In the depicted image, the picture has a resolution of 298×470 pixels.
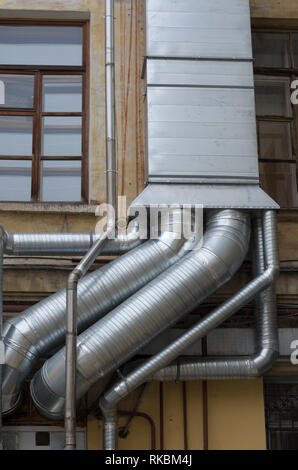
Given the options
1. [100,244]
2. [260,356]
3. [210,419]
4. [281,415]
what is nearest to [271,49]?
[100,244]

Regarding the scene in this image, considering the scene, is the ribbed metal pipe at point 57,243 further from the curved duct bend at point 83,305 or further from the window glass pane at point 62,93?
the window glass pane at point 62,93

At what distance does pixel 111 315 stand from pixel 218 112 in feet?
7.25

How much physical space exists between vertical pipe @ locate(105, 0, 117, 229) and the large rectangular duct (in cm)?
35

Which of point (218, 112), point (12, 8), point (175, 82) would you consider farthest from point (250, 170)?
point (12, 8)

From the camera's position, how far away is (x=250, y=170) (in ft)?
21.9

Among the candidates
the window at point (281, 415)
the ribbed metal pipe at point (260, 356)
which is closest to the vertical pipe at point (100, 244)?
the ribbed metal pipe at point (260, 356)

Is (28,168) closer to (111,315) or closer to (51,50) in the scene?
(51,50)

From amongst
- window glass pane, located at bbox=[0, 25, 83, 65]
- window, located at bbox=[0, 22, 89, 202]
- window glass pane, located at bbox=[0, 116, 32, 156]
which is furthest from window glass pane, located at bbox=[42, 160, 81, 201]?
window glass pane, located at bbox=[0, 25, 83, 65]

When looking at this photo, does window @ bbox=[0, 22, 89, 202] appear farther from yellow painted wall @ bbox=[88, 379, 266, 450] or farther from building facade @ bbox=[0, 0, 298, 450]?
yellow painted wall @ bbox=[88, 379, 266, 450]

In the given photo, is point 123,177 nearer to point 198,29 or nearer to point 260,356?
point 198,29

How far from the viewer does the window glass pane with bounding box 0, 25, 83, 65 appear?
7723 millimetres

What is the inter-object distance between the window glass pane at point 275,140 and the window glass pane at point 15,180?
246 centimetres

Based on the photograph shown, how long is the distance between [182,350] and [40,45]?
3.76m

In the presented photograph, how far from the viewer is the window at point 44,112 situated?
287 inches
